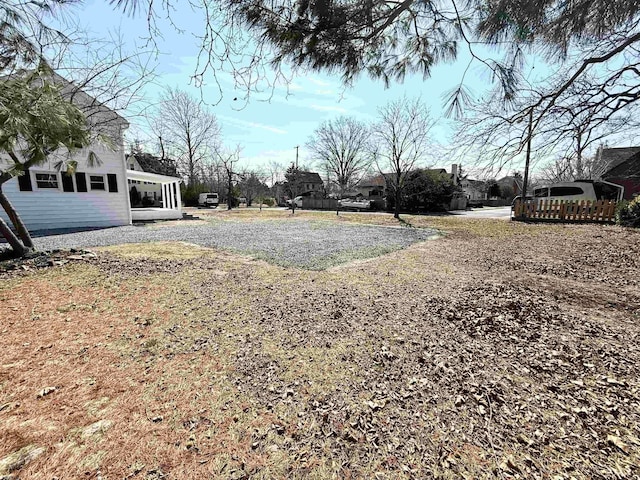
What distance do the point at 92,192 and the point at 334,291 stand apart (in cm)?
1216

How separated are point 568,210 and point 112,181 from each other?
63.5 ft

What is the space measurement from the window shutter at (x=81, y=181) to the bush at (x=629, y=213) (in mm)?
19753

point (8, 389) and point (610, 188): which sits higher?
point (610, 188)

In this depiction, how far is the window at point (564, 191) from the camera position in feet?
44.2

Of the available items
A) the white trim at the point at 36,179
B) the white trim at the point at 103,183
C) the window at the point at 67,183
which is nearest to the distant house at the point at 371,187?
the white trim at the point at 103,183

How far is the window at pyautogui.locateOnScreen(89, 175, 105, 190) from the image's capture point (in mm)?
11177

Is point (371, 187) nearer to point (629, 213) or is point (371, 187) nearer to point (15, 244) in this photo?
point (629, 213)

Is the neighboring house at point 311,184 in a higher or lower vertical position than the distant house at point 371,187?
higher

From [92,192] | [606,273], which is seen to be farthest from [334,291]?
[92,192]

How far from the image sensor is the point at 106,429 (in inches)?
66.6

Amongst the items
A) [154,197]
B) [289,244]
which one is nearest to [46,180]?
[289,244]

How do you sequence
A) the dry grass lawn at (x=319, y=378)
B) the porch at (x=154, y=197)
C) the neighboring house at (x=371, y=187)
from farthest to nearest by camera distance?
the neighboring house at (x=371, y=187)
the porch at (x=154, y=197)
the dry grass lawn at (x=319, y=378)

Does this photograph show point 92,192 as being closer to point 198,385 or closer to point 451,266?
point 198,385

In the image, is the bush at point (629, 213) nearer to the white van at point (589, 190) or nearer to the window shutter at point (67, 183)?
the white van at point (589, 190)
